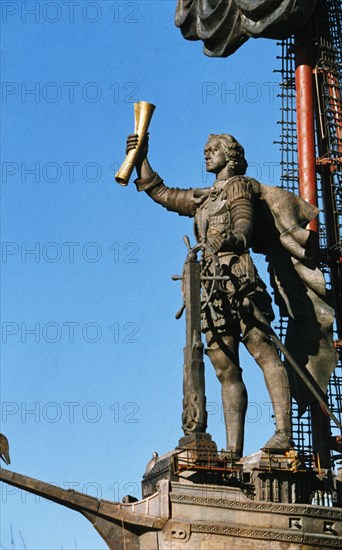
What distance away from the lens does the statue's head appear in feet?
71.1

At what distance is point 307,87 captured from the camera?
80.7ft

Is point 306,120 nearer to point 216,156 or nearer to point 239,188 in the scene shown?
point 216,156

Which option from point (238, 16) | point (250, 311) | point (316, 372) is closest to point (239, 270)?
point (250, 311)

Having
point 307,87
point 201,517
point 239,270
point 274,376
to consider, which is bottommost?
point 201,517

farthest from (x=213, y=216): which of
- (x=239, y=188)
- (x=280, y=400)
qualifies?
(x=280, y=400)

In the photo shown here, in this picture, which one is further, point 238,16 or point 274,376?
point 238,16

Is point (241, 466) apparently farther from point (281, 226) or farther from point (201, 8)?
point (201, 8)

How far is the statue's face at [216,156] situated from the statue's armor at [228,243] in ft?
0.75

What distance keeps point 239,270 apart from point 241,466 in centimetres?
295

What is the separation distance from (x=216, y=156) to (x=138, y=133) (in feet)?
4.40

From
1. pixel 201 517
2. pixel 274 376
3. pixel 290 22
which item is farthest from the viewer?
pixel 290 22

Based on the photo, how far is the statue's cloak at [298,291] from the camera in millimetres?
21766

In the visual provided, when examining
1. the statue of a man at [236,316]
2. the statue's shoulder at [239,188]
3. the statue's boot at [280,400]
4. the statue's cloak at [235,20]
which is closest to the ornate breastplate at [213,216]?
the statue of a man at [236,316]

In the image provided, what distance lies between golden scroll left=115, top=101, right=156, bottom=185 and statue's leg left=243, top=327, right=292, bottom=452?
3.35 metres
